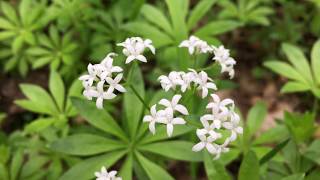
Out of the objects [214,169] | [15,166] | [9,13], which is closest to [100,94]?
[214,169]

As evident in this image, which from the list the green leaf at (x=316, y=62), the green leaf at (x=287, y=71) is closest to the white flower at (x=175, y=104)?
the green leaf at (x=287, y=71)

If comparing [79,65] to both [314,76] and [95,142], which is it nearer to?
[95,142]

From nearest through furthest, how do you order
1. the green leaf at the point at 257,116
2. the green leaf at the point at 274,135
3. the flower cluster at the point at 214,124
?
the flower cluster at the point at 214,124 < the green leaf at the point at 274,135 < the green leaf at the point at 257,116

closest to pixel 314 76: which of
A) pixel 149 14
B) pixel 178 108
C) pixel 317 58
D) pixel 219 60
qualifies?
pixel 317 58

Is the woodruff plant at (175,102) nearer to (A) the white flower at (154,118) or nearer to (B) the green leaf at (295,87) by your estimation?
(A) the white flower at (154,118)

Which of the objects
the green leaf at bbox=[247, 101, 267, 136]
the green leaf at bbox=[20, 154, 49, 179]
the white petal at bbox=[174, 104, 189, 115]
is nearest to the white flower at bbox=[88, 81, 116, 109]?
the white petal at bbox=[174, 104, 189, 115]

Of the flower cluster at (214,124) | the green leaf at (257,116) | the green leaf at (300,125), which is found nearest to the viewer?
the flower cluster at (214,124)

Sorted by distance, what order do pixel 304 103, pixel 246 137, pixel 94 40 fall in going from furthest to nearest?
pixel 304 103 → pixel 94 40 → pixel 246 137
